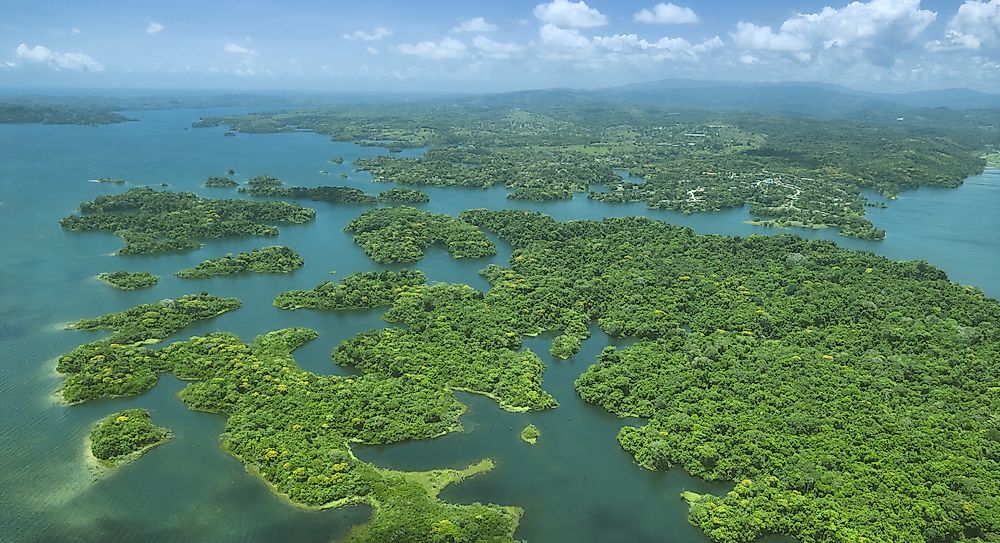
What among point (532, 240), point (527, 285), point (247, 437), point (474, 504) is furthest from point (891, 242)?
point (247, 437)

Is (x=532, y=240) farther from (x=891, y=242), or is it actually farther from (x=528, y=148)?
(x=528, y=148)

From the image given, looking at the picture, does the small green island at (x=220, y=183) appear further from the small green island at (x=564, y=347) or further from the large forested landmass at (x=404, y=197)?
the small green island at (x=564, y=347)

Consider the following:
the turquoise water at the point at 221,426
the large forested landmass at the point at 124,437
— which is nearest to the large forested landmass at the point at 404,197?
the turquoise water at the point at 221,426

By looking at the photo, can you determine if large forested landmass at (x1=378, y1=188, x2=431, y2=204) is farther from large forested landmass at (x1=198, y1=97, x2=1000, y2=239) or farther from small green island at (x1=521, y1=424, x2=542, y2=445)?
small green island at (x1=521, y1=424, x2=542, y2=445)

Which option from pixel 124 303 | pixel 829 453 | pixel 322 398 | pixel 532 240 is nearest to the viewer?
pixel 829 453

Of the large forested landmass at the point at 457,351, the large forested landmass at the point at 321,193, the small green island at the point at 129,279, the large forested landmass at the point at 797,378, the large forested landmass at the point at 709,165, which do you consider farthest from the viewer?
the large forested landmass at the point at 709,165

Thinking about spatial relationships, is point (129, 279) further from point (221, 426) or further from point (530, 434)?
→ point (530, 434)

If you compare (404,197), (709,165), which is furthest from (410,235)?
(709,165)
